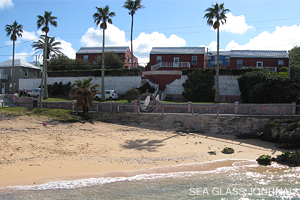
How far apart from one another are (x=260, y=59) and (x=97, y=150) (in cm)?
3679

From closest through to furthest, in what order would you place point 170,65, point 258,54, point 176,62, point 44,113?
1. point 44,113
2. point 170,65
3. point 176,62
4. point 258,54

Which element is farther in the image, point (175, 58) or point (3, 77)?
point (3, 77)

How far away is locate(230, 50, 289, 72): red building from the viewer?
39.8 metres

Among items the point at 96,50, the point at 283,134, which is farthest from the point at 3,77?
the point at 283,134

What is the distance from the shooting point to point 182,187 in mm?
9352

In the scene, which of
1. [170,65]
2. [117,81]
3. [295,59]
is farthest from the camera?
[295,59]

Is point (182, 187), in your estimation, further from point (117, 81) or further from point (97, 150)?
point (117, 81)

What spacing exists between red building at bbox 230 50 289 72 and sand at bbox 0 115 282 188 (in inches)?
1059

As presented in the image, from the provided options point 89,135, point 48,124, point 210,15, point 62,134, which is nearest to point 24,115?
point 48,124

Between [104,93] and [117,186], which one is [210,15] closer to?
[104,93]

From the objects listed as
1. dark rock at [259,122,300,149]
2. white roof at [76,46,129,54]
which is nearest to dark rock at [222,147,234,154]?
dark rock at [259,122,300,149]

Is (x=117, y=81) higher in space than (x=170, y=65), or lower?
lower

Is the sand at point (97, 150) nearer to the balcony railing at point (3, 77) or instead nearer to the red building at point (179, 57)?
the red building at point (179, 57)

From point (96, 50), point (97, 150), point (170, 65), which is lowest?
point (97, 150)
